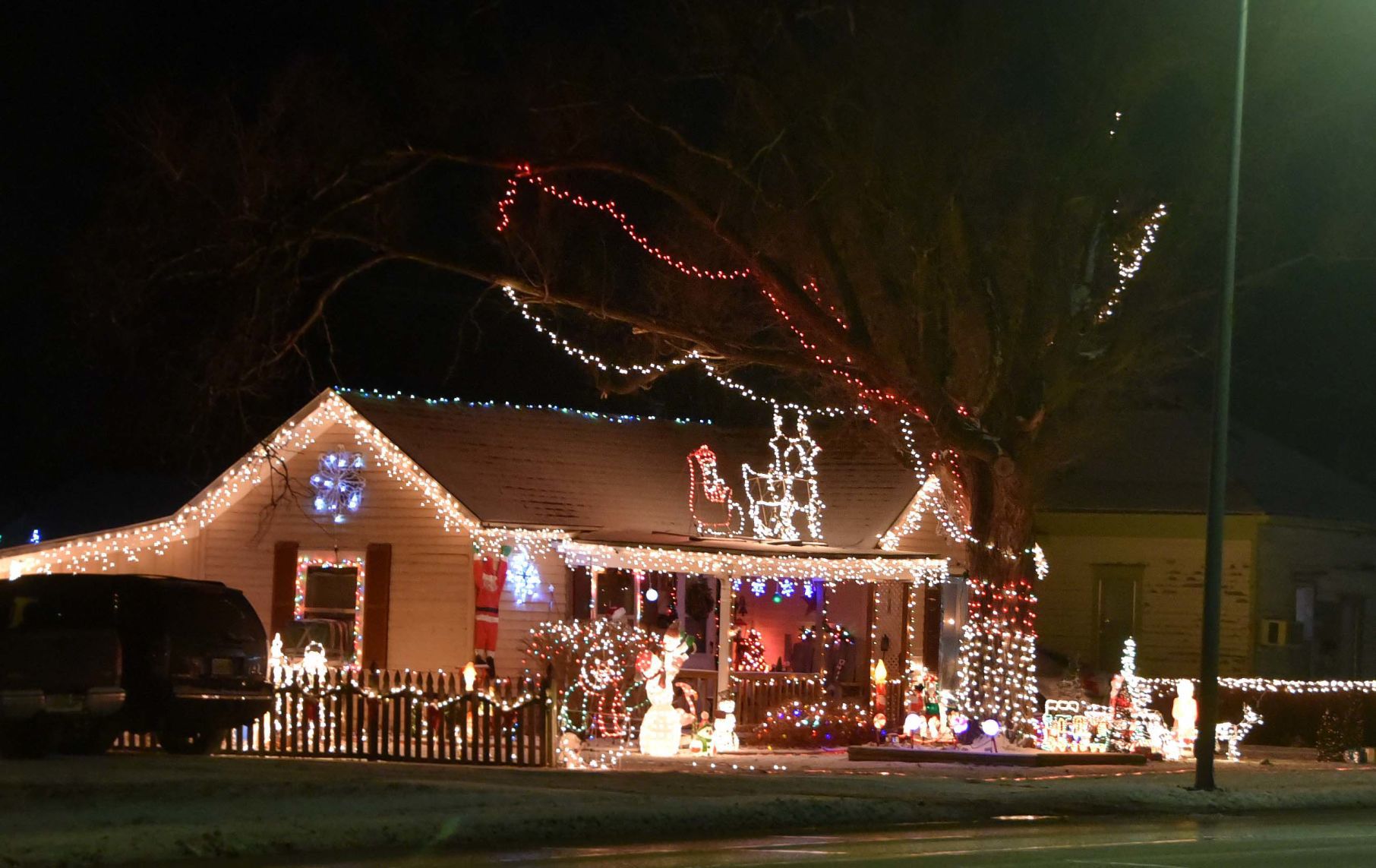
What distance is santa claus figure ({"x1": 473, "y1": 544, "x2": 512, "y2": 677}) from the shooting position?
87.8 feet

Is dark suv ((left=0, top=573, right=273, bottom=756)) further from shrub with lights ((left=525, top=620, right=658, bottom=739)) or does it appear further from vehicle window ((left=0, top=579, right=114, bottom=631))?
shrub with lights ((left=525, top=620, right=658, bottom=739))

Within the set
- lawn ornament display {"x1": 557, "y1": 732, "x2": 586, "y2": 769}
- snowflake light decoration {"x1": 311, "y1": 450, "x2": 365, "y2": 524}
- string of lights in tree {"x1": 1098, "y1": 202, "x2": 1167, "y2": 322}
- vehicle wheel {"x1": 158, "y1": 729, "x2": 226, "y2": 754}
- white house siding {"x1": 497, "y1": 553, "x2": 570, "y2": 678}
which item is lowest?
lawn ornament display {"x1": 557, "y1": 732, "x2": 586, "y2": 769}

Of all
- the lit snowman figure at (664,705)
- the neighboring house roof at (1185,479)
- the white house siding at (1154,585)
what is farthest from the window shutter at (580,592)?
the white house siding at (1154,585)

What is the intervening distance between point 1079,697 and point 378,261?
513 inches

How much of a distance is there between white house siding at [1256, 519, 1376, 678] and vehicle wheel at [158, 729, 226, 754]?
2001 centimetres

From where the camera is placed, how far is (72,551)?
96.4ft

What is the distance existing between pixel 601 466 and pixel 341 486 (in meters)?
4.39

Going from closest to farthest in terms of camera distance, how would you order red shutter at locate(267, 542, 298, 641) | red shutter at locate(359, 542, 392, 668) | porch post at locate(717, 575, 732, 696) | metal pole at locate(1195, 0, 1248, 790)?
metal pole at locate(1195, 0, 1248, 790)
porch post at locate(717, 575, 732, 696)
red shutter at locate(359, 542, 392, 668)
red shutter at locate(267, 542, 298, 641)

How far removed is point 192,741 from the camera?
65.7 ft

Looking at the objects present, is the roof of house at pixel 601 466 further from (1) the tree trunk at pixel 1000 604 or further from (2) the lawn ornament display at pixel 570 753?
(2) the lawn ornament display at pixel 570 753

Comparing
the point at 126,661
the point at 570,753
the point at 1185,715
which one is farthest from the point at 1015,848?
the point at 1185,715

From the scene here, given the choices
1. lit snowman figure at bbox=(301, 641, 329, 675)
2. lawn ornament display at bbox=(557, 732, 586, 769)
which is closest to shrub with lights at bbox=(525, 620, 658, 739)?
lawn ornament display at bbox=(557, 732, 586, 769)

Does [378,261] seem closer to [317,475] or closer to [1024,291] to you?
[317,475]

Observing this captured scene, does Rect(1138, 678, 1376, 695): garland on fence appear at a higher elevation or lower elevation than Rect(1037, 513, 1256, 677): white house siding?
lower
